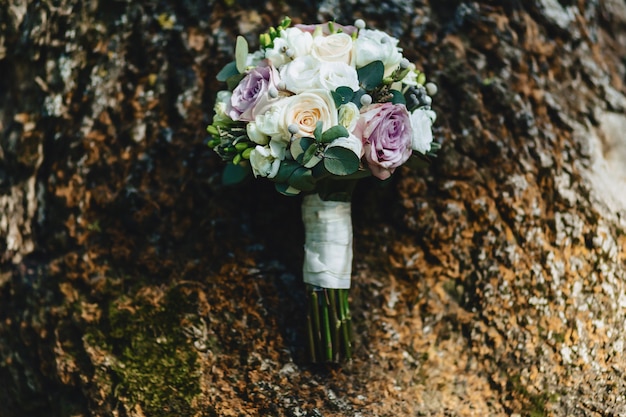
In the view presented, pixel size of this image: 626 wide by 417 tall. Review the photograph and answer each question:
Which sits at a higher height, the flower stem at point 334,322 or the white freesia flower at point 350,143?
the white freesia flower at point 350,143

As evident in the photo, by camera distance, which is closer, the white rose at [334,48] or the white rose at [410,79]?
the white rose at [334,48]

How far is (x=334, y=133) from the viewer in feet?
6.70

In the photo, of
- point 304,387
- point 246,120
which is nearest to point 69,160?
point 246,120

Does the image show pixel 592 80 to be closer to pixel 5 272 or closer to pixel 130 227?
pixel 130 227

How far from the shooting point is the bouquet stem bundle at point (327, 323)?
7.73ft

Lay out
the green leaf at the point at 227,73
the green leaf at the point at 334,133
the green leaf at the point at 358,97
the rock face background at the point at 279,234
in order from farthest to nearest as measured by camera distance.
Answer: the rock face background at the point at 279,234 → the green leaf at the point at 227,73 → the green leaf at the point at 358,97 → the green leaf at the point at 334,133

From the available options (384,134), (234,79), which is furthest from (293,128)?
(234,79)

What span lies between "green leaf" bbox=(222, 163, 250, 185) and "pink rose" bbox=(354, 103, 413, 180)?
60cm

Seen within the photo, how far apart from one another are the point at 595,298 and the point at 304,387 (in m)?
1.25

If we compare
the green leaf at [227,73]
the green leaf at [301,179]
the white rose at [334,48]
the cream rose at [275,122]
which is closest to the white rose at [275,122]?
the cream rose at [275,122]

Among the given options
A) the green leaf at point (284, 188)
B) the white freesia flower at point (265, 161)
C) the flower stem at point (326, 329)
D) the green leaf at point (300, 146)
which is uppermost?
the green leaf at point (300, 146)

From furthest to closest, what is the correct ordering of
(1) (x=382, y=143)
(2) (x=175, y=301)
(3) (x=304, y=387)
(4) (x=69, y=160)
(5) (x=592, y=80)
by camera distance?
(5) (x=592, y=80) < (4) (x=69, y=160) < (2) (x=175, y=301) < (3) (x=304, y=387) < (1) (x=382, y=143)

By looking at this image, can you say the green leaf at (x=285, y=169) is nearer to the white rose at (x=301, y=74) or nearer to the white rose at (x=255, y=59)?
the white rose at (x=301, y=74)

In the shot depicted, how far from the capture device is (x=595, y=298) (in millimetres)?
2572
